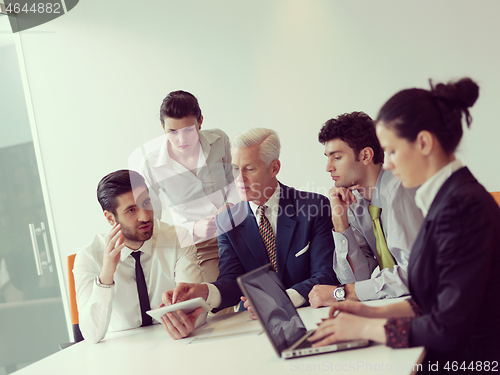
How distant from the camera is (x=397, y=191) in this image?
6.47 feet

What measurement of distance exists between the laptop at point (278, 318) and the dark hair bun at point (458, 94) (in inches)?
24.9

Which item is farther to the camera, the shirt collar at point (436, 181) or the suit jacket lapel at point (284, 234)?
the suit jacket lapel at point (284, 234)

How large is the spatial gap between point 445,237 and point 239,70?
2.97 metres

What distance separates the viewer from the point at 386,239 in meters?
2.05

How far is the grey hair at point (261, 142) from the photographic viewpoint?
2188mm

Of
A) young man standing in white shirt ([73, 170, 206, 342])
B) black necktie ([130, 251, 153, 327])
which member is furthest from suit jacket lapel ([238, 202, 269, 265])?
black necktie ([130, 251, 153, 327])

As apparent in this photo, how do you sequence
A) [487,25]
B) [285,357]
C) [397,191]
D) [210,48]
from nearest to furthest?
1. [285,357]
2. [397,191]
3. [487,25]
4. [210,48]

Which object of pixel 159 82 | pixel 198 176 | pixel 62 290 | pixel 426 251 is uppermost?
pixel 159 82

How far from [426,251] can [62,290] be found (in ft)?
13.0

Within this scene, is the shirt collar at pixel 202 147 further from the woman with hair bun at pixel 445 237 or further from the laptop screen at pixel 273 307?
the woman with hair bun at pixel 445 237

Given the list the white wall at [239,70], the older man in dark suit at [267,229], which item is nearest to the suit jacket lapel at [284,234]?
the older man in dark suit at [267,229]

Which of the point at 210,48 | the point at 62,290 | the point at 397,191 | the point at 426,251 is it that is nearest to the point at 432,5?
the point at 210,48

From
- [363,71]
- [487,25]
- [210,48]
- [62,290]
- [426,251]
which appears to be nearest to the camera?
[426,251]

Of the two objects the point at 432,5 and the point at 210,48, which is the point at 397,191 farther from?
the point at 210,48
